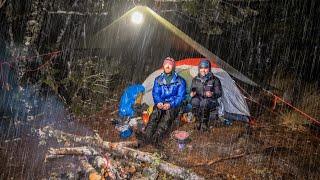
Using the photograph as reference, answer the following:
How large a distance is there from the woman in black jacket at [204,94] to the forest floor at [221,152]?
1.15 ft

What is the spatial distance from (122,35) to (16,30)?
298cm

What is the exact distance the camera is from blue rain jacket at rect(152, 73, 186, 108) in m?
7.68

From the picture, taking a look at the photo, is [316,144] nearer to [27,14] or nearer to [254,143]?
[254,143]

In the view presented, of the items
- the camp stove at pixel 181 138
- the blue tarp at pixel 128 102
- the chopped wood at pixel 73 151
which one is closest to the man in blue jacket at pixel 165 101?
the camp stove at pixel 181 138

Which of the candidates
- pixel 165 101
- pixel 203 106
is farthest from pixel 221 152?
pixel 165 101

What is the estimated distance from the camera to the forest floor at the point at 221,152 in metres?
6.02

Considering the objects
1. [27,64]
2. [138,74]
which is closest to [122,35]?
[138,74]

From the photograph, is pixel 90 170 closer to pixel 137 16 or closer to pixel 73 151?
pixel 73 151

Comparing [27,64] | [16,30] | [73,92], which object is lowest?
[73,92]

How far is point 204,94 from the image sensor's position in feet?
25.5

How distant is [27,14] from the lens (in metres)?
8.52

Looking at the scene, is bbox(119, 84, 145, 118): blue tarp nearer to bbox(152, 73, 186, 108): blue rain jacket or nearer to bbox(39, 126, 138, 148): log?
bbox(152, 73, 186, 108): blue rain jacket

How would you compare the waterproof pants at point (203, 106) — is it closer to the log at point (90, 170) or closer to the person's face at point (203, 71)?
the person's face at point (203, 71)

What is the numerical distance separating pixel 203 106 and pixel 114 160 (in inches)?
99.0
